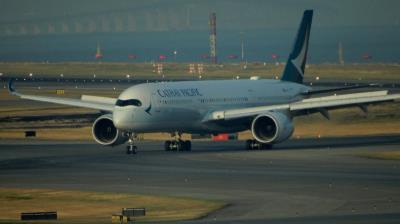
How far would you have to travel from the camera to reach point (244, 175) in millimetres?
59750

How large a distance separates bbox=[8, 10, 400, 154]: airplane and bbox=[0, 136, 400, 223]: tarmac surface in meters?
1.22

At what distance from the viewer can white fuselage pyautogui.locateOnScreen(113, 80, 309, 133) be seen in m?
72.9

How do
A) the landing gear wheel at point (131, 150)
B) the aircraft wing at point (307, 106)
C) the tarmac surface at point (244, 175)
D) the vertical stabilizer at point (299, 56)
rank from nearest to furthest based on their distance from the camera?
the tarmac surface at point (244, 175), the landing gear wheel at point (131, 150), the aircraft wing at point (307, 106), the vertical stabilizer at point (299, 56)

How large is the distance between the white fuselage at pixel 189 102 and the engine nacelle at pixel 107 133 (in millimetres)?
3386

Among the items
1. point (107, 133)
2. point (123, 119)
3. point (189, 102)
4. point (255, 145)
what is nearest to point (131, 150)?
point (123, 119)

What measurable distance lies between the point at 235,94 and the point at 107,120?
8.16 meters

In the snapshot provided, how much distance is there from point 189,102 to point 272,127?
5152 mm

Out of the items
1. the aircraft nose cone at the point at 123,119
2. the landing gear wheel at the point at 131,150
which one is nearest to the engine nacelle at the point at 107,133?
the landing gear wheel at the point at 131,150

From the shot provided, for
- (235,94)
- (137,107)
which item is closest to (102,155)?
(137,107)

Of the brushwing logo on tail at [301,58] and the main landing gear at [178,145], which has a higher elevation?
the brushwing logo on tail at [301,58]

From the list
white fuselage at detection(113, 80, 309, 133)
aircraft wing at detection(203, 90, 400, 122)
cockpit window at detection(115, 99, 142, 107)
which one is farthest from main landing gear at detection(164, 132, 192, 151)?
cockpit window at detection(115, 99, 142, 107)

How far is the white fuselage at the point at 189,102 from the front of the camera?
7288cm

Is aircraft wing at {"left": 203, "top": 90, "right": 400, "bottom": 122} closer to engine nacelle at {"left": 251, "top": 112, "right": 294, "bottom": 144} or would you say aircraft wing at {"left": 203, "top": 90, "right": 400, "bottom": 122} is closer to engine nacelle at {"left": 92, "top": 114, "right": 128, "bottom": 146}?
engine nacelle at {"left": 251, "top": 112, "right": 294, "bottom": 144}

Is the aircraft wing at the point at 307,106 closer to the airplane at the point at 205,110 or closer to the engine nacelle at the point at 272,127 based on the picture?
the airplane at the point at 205,110
